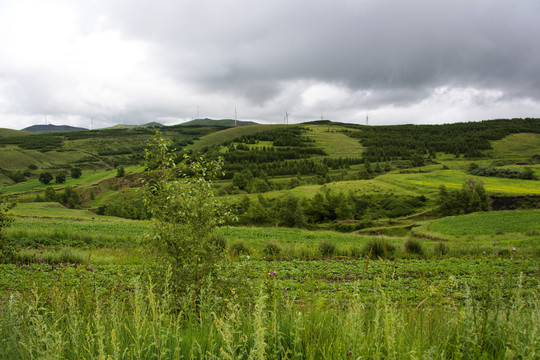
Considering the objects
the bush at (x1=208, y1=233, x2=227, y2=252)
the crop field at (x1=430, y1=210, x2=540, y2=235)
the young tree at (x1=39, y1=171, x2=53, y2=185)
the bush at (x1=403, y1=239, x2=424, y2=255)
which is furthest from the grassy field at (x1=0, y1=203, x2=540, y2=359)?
the young tree at (x1=39, y1=171, x2=53, y2=185)

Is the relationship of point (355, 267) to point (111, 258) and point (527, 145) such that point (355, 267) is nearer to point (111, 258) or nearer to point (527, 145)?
point (111, 258)

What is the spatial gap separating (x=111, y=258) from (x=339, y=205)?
269ft

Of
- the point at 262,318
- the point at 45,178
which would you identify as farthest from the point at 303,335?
the point at 45,178

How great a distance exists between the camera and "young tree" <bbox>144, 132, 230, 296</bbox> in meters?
6.61

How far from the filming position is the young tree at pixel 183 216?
21.7 feet

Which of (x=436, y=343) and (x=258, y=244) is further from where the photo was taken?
(x=258, y=244)

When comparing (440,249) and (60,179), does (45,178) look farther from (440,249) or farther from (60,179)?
(440,249)

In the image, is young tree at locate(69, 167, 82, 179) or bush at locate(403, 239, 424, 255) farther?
young tree at locate(69, 167, 82, 179)

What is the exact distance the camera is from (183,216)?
22.3ft

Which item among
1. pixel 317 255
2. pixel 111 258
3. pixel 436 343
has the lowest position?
pixel 317 255

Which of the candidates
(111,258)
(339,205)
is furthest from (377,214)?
(111,258)

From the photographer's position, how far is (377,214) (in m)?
91.4

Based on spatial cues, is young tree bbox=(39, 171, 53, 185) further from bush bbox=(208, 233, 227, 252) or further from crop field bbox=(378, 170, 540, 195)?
bush bbox=(208, 233, 227, 252)

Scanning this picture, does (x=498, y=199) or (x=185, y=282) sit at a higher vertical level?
(x=185, y=282)
